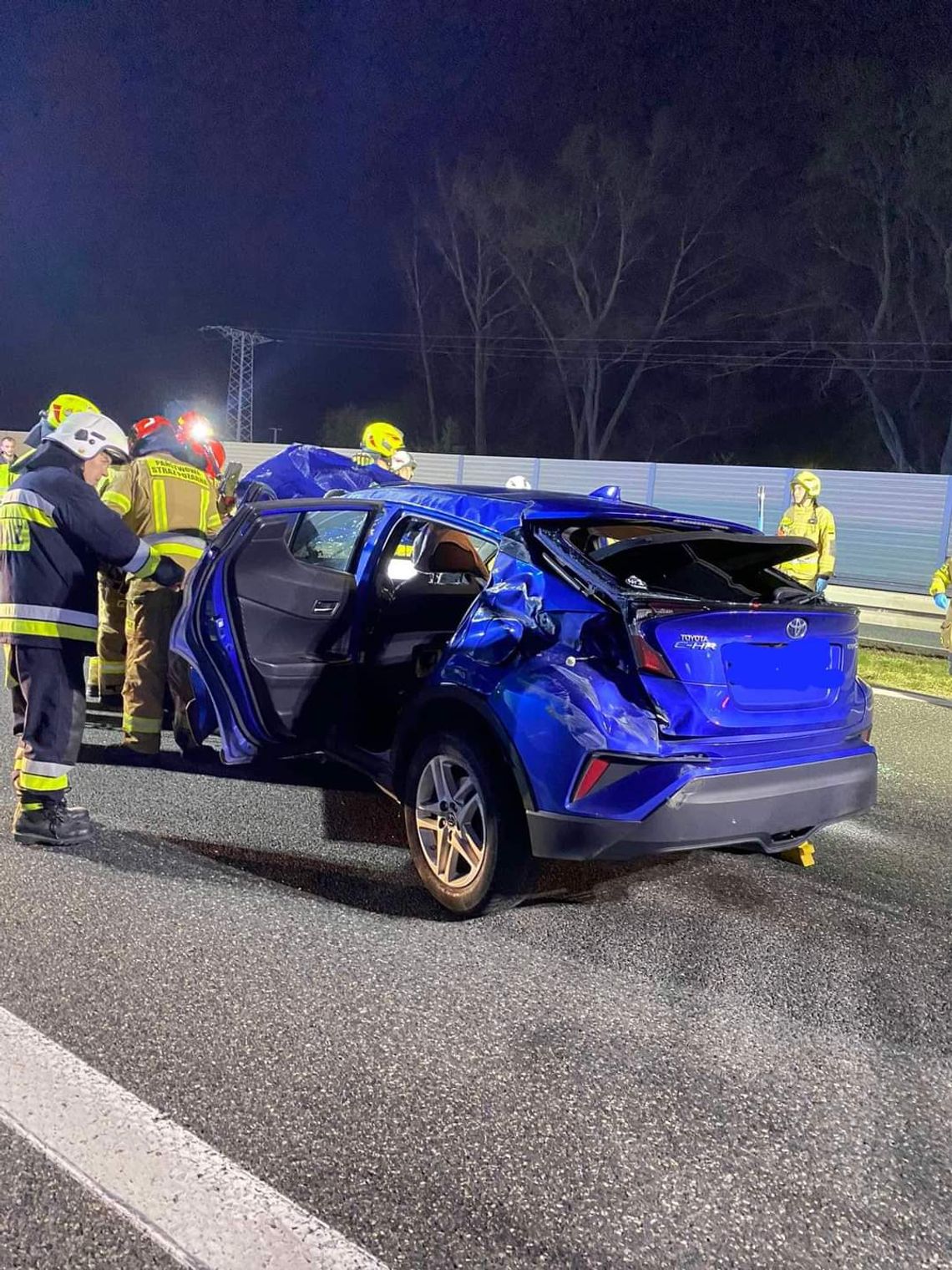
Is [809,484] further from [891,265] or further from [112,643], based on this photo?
[891,265]

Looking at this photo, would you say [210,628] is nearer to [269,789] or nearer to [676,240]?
[269,789]

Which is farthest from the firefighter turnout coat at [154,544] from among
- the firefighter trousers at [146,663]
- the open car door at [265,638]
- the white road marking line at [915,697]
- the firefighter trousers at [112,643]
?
the white road marking line at [915,697]

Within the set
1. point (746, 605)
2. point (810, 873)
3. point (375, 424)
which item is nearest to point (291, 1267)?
point (746, 605)

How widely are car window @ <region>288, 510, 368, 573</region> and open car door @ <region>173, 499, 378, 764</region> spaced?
1402mm

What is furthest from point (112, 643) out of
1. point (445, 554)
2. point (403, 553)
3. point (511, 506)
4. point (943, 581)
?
point (943, 581)

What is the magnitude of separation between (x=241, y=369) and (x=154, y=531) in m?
49.5

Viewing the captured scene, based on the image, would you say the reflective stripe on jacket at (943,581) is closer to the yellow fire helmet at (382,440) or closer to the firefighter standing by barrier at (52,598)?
the yellow fire helmet at (382,440)

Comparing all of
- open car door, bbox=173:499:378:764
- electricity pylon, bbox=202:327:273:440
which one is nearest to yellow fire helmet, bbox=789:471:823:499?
open car door, bbox=173:499:378:764

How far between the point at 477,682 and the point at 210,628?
1.55 m

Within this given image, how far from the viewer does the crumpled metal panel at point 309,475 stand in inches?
310

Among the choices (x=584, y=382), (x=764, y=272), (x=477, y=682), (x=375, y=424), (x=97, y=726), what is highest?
(x=764, y=272)

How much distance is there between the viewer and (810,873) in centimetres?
420

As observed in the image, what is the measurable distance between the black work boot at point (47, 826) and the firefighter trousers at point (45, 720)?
32mm

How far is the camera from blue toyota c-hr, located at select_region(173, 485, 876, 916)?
3.13 m
